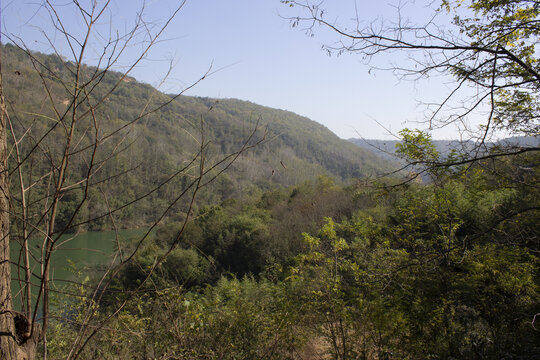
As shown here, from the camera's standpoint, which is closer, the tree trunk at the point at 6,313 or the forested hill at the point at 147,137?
the tree trunk at the point at 6,313

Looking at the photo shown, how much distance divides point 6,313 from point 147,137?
1102 inches

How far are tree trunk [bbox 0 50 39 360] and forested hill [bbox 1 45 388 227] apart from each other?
10cm

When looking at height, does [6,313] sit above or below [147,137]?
below

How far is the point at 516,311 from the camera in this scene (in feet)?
11.7

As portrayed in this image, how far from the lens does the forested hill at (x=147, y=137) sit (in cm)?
113

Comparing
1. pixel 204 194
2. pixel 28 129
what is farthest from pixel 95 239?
pixel 28 129

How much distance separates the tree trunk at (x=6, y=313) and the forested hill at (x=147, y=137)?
100mm

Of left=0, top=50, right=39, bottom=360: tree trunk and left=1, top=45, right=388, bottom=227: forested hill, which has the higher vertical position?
left=1, top=45, right=388, bottom=227: forested hill

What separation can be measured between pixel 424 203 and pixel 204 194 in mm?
41018

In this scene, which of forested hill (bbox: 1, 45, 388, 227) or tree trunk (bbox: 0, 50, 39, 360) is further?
forested hill (bbox: 1, 45, 388, 227)

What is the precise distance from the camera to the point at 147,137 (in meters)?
27.0

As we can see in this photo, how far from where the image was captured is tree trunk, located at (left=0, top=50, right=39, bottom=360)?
88cm

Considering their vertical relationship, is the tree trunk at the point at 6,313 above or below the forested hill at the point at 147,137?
below

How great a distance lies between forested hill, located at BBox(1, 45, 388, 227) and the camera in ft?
3.70
